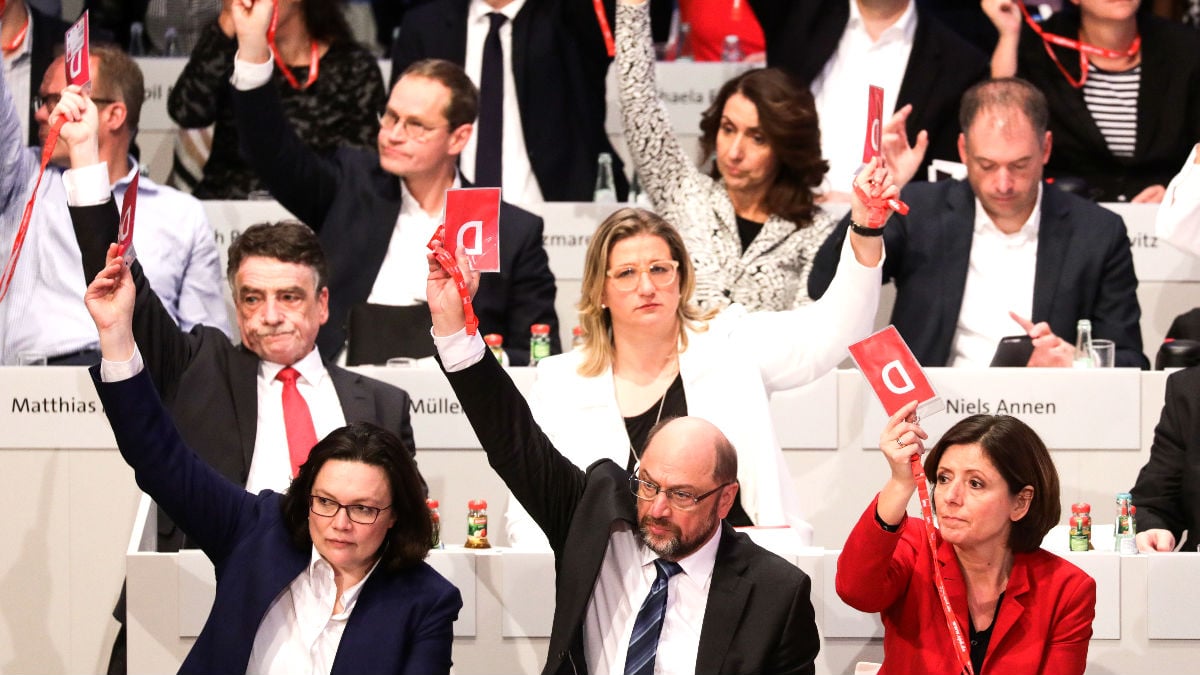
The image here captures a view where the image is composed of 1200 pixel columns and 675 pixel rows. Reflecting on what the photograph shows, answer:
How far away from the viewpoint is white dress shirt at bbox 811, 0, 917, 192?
5691 millimetres

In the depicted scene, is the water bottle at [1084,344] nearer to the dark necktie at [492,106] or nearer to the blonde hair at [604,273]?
the blonde hair at [604,273]

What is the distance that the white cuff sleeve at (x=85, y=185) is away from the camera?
12.3 ft

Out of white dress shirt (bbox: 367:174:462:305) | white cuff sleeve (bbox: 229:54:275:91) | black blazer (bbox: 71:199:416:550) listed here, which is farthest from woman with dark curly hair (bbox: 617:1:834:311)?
black blazer (bbox: 71:199:416:550)

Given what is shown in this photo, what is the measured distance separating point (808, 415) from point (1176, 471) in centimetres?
90

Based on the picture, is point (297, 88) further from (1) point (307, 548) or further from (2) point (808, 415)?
(1) point (307, 548)

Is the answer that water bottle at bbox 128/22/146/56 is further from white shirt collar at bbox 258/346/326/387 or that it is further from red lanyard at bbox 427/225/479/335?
red lanyard at bbox 427/225/479/335

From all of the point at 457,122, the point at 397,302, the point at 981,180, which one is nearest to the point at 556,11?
the point at 457,122

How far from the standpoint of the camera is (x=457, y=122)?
504cm

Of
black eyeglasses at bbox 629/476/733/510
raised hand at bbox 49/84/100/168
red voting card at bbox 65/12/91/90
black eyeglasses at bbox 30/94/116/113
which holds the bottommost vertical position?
black eyeglasses at bbox 629/476/733/510

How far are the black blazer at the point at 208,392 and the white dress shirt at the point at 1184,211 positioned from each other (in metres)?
2.03

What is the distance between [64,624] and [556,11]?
259cm

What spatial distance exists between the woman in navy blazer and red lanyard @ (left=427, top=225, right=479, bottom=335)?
1.07 feet

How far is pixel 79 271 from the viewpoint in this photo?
4.81 metres

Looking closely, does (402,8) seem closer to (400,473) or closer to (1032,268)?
(1032,268)
